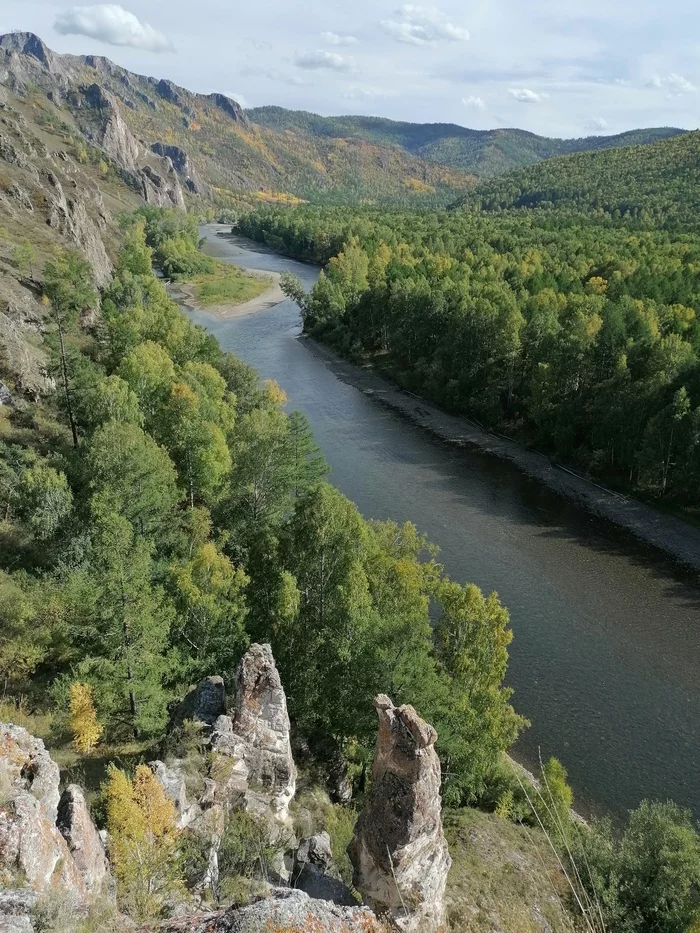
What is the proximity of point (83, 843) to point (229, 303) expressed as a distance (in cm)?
11036

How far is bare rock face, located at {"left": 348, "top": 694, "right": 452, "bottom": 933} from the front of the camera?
15266 millimetres

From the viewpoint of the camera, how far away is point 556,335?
64.7 meters

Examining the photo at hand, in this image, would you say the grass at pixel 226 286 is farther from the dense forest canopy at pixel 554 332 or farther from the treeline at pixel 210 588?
the treeline at pixel 210 588

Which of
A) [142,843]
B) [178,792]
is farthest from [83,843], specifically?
[178,792]

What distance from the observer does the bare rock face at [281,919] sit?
9336 millimetres

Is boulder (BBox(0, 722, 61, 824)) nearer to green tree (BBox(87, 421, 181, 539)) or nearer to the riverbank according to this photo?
green tree (BBox(87, 421, 181, 539))

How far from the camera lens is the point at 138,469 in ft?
107

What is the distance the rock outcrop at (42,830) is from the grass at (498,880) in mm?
10344

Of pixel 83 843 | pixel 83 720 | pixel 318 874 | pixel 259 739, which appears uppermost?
pixel 83 843

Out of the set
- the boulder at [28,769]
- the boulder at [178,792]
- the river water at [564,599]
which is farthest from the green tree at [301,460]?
the boulder at [28,769]

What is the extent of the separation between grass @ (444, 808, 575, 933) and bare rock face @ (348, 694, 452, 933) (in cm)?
275

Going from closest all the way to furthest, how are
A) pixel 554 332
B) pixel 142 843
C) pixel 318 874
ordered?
pixel 142 843, pixel 318 874, pixel 554 332

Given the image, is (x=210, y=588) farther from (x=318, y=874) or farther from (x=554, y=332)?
(x=554, y=332)

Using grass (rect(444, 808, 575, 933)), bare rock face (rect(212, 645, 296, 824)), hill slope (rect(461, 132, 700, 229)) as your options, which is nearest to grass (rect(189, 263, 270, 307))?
hill slope (rect(461, 132, 700, 229))
